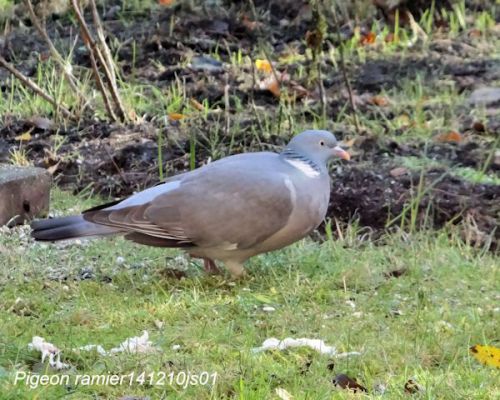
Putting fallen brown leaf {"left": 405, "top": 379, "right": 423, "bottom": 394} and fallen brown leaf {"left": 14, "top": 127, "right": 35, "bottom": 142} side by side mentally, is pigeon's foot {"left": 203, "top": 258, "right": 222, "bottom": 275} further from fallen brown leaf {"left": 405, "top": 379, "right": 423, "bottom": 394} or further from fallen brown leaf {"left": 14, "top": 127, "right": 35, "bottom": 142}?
fallen brown leaf {"left": 14, "top": 127, "right": 35, "bottom": 142}

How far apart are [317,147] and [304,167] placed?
0.49 ft

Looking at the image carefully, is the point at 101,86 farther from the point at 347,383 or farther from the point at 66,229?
the point at 347,383

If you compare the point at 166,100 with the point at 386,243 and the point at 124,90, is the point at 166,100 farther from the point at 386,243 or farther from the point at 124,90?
the point at 386,243

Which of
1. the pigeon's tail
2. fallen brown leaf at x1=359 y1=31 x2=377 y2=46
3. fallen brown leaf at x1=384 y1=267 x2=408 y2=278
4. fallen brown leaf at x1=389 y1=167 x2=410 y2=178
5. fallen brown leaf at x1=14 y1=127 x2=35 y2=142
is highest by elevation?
the pigeon's tail

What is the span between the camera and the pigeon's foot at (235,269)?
4406 millimetres

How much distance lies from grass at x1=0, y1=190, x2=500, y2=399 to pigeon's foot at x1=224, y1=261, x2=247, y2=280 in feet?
0.18

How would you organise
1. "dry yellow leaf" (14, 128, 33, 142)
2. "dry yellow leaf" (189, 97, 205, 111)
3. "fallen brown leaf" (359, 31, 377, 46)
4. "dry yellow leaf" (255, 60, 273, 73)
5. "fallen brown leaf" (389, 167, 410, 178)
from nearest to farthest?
"fallen brown leaf" (389, 167, 410, 178), "dry yellow leaf" (14, 128, 33, 142), "dry yellow leaf" (189, 97, 205, 111), "dry yellow leaf" (255, 60, 273, 73), "fallen brown leaf" (359, 31, 377, 46)

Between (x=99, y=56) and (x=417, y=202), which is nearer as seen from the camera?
(x=417, y=202)

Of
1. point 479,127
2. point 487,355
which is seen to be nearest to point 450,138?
point 479,127

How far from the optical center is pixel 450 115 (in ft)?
21.7

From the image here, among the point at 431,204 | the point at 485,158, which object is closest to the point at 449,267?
the point at 431,204

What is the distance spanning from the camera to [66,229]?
4.32 m

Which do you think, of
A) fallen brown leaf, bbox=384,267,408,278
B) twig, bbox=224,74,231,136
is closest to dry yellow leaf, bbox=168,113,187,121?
twig, bbox=224,74,231,136

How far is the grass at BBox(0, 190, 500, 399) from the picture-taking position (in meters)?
3.22
